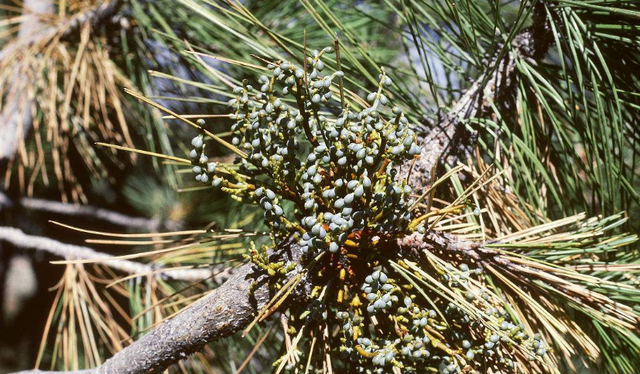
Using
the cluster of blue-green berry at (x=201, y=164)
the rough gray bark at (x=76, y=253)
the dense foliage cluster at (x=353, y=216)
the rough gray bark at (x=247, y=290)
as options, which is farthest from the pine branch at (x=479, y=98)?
the rough gray bark at (x=76, y=253)

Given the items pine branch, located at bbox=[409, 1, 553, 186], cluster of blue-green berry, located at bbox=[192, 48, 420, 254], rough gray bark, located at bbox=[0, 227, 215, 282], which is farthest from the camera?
rough gray bark, located at bbox=[0, 227, 215, 282]

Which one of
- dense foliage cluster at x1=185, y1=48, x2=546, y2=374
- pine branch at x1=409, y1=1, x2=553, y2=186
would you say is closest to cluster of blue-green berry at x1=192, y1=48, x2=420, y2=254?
dense foliage cluster at x1=185, y1=48, x2=546, y2=374

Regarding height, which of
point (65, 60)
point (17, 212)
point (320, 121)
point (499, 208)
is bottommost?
point (499, 208)

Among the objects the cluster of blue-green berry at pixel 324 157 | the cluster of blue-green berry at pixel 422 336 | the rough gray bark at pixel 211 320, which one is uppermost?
the cluster of blue-green berry at pixel 324 157

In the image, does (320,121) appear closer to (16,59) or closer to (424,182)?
(424,182)

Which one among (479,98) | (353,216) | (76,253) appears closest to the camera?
(353,216)

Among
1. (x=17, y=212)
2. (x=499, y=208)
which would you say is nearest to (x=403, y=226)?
(x=499, y=208)

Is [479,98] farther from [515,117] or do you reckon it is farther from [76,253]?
[76,253]

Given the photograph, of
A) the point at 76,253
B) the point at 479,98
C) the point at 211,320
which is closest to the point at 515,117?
the point at 479,98

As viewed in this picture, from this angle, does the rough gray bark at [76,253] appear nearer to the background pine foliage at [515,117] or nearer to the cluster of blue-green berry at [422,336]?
the background pine foliage at [515,117]

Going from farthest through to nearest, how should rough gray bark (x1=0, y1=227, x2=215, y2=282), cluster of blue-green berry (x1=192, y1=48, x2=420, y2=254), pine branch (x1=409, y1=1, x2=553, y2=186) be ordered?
rough gray bark (x1=0, y1=227, x2=215, y2=282), pine branch (x1=409, y1=1, x2=553, y2=186), cluster of blue-green berry (x1=192, y1=48, x2=420, y2=254)

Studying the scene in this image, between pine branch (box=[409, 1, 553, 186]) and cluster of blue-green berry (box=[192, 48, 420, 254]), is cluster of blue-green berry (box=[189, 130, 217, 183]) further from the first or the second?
pine branch (box=[409, 1, 553, 186])
